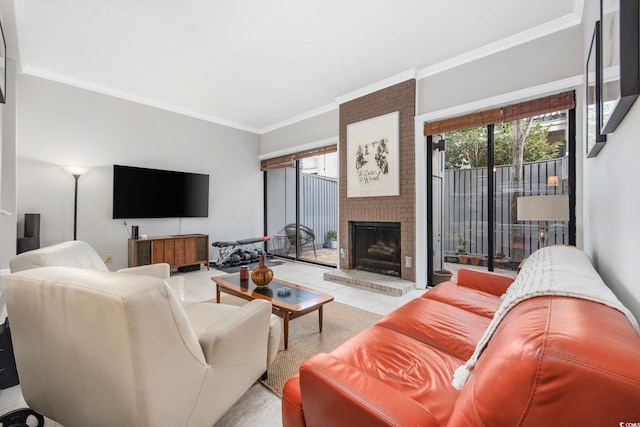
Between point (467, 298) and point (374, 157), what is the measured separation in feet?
8.43

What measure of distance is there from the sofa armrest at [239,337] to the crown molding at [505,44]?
139 inches

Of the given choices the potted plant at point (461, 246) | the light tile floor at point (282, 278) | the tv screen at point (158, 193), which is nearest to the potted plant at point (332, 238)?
the light tile floor at point (282, 278)

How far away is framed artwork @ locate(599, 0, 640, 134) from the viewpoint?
0.90 meters

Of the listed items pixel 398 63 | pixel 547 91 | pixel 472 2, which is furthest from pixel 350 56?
pixel 547 91

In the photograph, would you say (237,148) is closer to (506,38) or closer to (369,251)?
(369,251)

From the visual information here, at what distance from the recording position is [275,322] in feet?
5.53

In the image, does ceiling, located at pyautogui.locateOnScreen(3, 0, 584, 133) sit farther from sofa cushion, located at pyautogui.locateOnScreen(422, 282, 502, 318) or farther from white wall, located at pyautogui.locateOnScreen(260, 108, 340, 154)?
sofa cushion, located at pyautogui.locateOnScreen(422, 282, 502, 318)

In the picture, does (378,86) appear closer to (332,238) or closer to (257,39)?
(257,39)

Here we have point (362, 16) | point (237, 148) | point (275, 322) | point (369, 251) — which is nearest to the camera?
point (275, 322)

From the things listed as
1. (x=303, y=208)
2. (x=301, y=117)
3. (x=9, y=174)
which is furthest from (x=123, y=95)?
(x=303, y=208)

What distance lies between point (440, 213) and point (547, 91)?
70.3 inches

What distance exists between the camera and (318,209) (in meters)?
6.25

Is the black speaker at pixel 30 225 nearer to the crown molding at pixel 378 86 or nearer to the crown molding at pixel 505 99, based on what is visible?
the crown molding at pixel 378 86

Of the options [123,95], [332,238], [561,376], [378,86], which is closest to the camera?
[561,376]
